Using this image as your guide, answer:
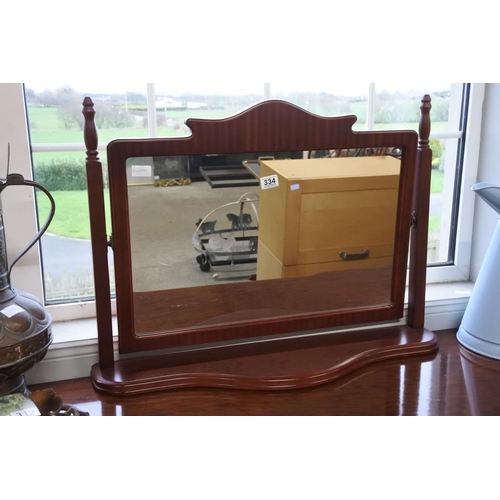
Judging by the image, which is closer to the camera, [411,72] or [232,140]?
[232,140]

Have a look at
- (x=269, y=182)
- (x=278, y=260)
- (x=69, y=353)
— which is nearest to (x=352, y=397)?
(x=278, y=260)

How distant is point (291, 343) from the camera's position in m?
1.14

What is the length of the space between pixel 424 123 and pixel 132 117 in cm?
55

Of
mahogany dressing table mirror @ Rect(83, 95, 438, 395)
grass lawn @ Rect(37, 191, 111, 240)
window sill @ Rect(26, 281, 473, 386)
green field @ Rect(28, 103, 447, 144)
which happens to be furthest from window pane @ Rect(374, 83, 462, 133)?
→ window sill @ Rect(26, 281, 473, 386)

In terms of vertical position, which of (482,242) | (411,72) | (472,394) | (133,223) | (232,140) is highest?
(411,72)

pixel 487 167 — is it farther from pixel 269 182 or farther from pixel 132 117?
pixel 132 117

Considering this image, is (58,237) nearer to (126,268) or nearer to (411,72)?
(126,268)

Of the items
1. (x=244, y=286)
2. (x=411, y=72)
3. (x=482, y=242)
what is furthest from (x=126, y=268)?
(x=482, y=242)

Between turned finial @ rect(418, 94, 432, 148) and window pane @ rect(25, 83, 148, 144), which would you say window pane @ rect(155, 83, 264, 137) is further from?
turned finial @ rect(418, 94, 432, 148)

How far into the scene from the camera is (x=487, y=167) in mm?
1354

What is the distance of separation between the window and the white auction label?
0.74 feet

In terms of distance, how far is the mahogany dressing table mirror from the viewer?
0.99 metres

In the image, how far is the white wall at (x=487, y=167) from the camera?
1.31m

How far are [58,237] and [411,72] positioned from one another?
2.53ft
